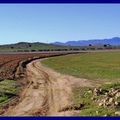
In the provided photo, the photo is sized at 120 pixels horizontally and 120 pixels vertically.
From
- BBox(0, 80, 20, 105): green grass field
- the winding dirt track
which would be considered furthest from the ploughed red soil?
the winding dirt track

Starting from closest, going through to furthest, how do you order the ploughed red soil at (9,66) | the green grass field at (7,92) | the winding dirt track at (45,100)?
the winding dirt track at (45,100) → the green grass field at (7,92) → the ploughed red soil at (9,66)

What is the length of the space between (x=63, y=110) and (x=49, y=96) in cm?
418

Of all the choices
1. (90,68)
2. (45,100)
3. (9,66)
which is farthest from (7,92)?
(9,66)

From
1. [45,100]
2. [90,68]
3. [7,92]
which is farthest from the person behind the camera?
[90,68]

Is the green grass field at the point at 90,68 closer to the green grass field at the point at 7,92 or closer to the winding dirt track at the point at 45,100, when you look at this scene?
the winding dirt track at the point at 45,100

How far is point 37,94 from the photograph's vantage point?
20828 mm

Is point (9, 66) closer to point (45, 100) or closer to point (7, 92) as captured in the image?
point (7, 92)

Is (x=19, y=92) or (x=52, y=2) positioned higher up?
(x=52, y=2)

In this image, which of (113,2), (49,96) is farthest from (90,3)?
(49,96)

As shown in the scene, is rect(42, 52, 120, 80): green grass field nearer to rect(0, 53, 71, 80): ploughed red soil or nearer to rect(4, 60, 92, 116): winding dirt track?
rect(0, 53, 71, 80): ploughed red soil

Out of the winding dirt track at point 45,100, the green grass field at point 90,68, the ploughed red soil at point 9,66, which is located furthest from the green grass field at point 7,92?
the green grass field at point 90,68

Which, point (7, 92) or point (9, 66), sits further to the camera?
point (9, 66)

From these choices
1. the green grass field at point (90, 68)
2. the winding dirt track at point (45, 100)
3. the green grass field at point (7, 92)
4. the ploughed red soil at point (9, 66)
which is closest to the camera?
the winding dirt track at point (45, 100)

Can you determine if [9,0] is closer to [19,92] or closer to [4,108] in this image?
[4,108]
